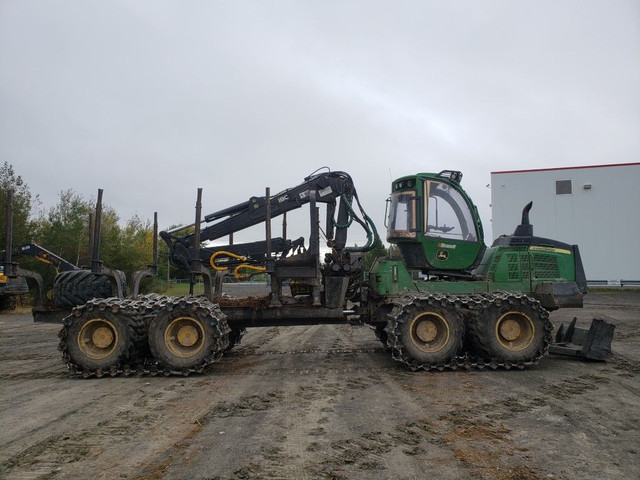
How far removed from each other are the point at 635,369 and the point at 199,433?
278 inches

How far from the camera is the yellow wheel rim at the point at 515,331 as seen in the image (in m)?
8.10

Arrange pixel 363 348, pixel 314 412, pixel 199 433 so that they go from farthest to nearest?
1. pixel 363 348
2. pixel 314 412
3. pixel 199 433

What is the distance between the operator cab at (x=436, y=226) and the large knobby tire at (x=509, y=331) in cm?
135

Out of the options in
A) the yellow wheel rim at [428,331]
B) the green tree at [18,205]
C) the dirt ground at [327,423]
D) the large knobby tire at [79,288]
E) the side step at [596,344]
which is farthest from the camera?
the green tree at [18,205]

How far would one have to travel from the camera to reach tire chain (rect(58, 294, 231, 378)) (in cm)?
796

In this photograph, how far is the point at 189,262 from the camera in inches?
372

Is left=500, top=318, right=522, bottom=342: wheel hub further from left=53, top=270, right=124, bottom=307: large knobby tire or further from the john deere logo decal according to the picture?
left=53, top=270, right=124, bottom=307: large knobby tire

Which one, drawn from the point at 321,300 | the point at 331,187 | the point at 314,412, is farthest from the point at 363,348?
the point at 314,412

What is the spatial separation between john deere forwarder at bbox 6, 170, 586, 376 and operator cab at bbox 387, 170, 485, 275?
0.06 ft

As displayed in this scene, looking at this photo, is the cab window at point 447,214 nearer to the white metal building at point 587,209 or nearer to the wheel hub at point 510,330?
the wheel hub at point 510,330

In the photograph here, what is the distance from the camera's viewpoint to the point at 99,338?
8094 millimetres

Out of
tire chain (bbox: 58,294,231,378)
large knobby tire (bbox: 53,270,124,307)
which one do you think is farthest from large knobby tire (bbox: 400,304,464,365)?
large knobby tire (bbox: 53,270,124,307)

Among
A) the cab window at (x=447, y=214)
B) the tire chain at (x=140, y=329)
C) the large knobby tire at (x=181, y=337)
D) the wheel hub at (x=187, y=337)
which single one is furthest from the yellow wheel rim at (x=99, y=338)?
the cab window at (x=447, y=214)

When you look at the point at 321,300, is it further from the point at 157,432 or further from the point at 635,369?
the point at 635,369
